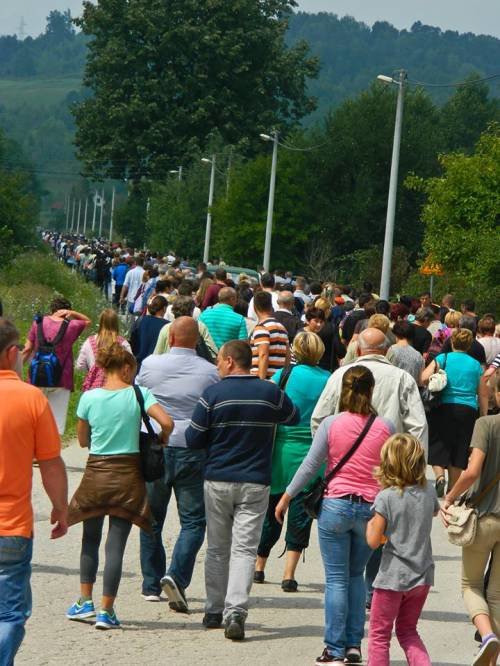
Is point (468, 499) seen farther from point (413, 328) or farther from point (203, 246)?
point (203, 246)

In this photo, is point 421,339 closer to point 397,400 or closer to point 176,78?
point 397,400

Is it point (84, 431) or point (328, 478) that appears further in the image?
point (84, 431)

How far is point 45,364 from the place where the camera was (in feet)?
45.8

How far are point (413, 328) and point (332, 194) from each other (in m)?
50.0

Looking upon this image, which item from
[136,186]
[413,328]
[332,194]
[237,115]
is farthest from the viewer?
[136,186]

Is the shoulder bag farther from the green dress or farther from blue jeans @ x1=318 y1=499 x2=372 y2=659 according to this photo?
blue jeans @ x1=318 y1=499 x2=372 y2=659

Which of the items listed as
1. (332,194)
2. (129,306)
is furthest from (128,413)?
(332,194)

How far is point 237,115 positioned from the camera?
71688mm

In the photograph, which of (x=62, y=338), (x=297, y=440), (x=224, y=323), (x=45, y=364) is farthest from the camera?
Answer: (x=224, y=323)

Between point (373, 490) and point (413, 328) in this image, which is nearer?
point (373, 490)

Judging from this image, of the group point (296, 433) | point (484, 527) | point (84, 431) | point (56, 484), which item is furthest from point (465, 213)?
point (56, 484)

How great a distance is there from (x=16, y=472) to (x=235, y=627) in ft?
8.40

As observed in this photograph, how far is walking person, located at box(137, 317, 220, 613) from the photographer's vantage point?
9.15 meters

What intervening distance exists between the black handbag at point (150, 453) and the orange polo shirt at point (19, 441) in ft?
7.20
